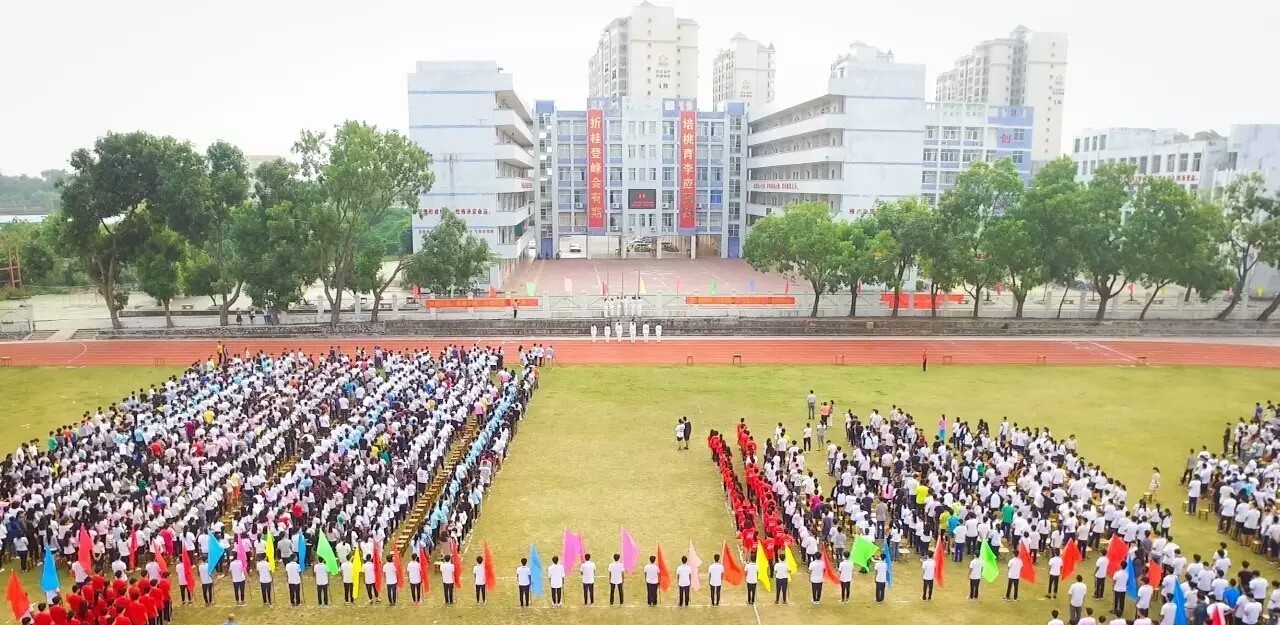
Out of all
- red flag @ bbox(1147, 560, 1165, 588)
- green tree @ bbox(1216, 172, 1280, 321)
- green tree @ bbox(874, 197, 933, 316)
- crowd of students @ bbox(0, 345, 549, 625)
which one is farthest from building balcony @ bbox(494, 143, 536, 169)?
red flag @ bbox(1147, 560, 1165, 588)

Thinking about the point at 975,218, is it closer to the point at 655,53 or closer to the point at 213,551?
the point at 213,551

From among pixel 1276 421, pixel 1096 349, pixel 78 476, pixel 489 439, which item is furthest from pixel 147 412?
pixel 1096 349

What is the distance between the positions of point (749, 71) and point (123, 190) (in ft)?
310

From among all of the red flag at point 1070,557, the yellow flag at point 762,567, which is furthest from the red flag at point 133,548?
the red flag at point 1070,557

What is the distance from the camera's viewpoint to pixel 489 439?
18.0 m

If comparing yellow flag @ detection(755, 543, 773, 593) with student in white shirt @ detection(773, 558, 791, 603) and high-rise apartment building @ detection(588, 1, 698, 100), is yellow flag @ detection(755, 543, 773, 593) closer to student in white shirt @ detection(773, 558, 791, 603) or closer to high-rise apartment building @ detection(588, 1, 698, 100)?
student in white shirt @ detection(773, 558, 791, 603)

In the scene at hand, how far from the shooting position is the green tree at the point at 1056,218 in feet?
107

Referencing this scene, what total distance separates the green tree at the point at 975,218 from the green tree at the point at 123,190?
28838 millimetres

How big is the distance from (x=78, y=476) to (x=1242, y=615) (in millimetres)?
18366

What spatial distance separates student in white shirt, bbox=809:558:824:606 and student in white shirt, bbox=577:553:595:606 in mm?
3234

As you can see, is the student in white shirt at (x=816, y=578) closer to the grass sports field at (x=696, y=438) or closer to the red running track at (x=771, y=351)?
the grass sports field at (x=696, y=438)

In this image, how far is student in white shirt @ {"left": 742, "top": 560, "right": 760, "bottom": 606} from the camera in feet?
40.2

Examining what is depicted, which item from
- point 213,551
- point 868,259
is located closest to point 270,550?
point 213,551

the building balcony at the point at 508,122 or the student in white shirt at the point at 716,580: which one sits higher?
Answer: the building balcony at the point at 508,122
